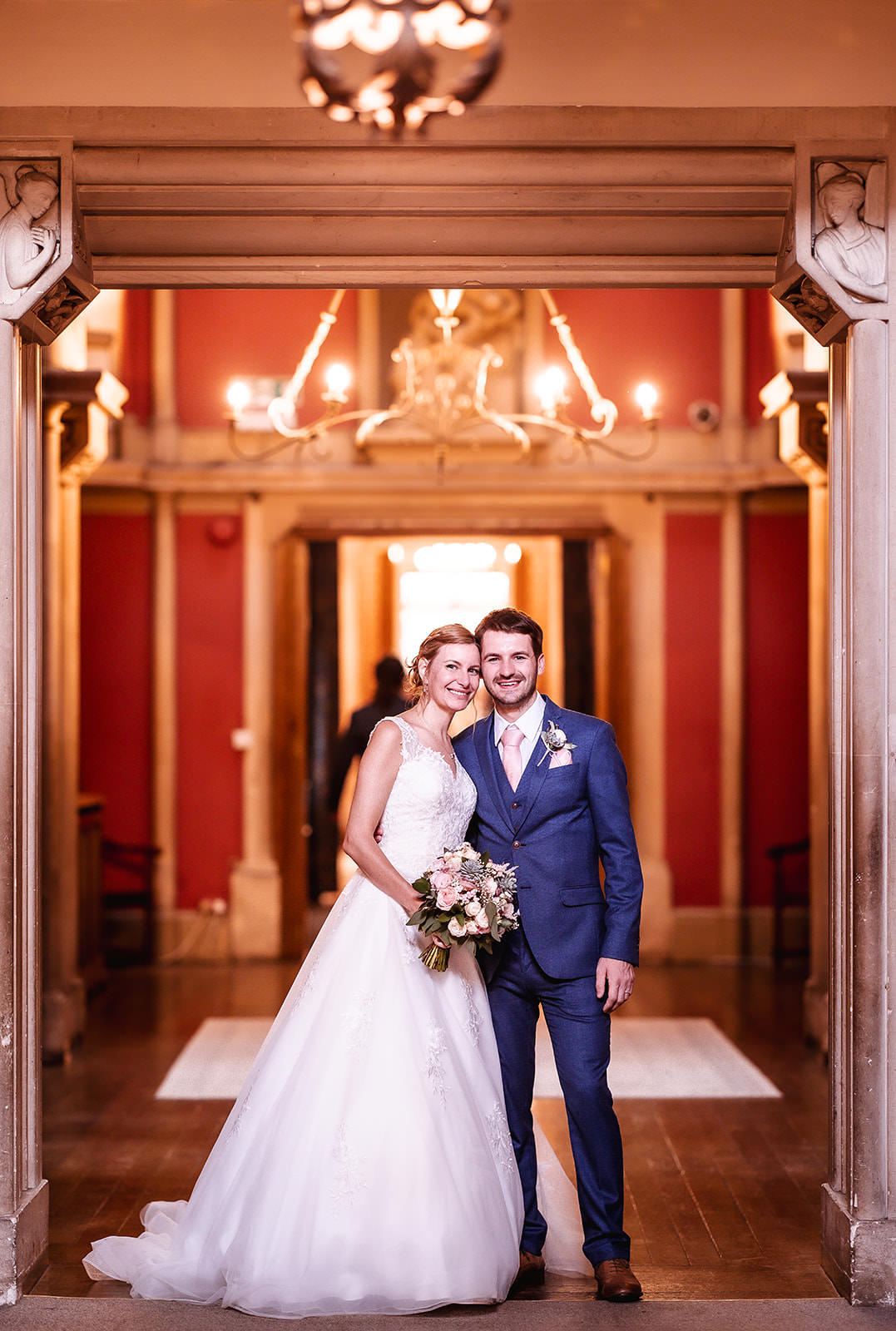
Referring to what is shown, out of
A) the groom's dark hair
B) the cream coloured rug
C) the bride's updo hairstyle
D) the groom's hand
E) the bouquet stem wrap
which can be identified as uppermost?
the groom's dark hair

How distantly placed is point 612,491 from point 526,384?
916 millimetres

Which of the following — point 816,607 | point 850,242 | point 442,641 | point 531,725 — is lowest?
point 531,725

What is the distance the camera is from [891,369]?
3.49 m

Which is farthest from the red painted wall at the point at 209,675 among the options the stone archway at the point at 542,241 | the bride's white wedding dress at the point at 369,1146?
the bride's white wedding dress at the point at 369,1146

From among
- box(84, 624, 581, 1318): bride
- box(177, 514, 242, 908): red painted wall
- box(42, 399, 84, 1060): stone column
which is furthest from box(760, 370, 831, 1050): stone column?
box(177, 514, 242, 908): red painted wall

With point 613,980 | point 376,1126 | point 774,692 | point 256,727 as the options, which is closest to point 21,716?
point 376,1126

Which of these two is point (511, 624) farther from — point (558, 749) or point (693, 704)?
point (693, 704)

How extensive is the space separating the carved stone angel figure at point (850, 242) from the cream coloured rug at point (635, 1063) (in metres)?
3.34

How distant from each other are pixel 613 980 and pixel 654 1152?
171 cm

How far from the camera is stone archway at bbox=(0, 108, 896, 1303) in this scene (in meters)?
3.47

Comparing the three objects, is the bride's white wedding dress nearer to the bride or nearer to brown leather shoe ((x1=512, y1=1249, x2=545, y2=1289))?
the bride

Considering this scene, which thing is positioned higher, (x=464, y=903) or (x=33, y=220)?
(x=33, y=220)

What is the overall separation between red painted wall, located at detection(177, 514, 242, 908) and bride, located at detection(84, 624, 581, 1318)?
4882 mm

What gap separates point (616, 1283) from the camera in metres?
3.37
